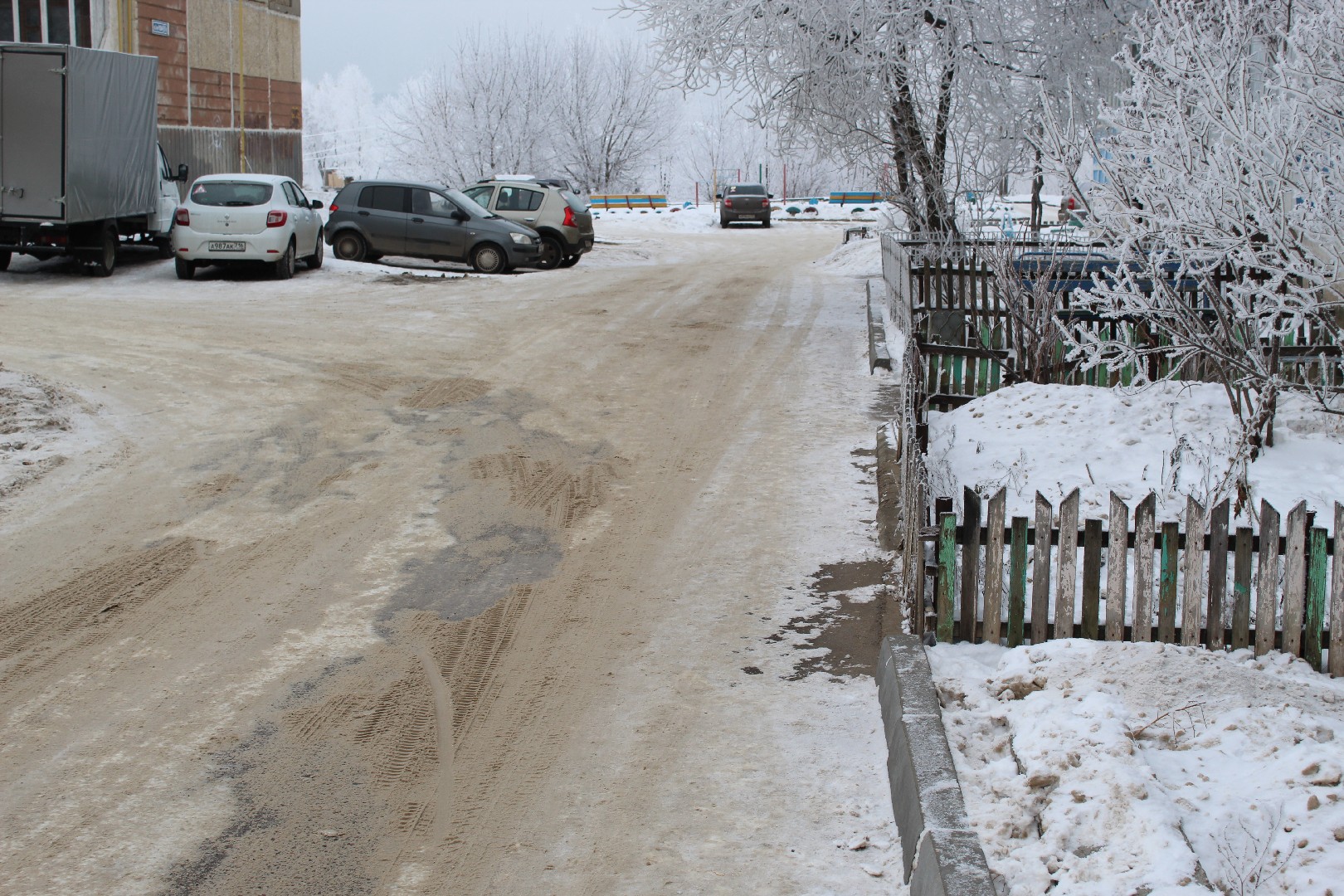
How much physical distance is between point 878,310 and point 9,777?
13401 mm

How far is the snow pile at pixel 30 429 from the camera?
325 inches

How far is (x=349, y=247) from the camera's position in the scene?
70.5 feet

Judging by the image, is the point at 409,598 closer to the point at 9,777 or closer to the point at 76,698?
the point at 76,698

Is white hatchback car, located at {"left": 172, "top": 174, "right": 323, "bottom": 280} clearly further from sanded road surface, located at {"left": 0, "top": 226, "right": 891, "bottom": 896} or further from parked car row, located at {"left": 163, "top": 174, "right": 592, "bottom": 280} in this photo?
sanded road surface, located at {"left": 0, "top": 226, "right": 891, "bottom": 896}

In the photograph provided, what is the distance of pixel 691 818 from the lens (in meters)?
4.25

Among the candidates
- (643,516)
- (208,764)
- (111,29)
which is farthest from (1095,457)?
(111,29)

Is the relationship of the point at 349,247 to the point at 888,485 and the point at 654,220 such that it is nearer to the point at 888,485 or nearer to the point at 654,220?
the point at 888,485

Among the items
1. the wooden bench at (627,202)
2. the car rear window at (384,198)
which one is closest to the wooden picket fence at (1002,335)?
the car rear window at (384,198)

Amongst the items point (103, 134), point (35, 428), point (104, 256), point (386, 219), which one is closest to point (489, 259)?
point (386, 219)

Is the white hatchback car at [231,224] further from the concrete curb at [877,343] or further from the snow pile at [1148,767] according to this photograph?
the snow pile at [1148,767]

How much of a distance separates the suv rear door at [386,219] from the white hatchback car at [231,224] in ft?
8.42

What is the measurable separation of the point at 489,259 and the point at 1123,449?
1462cm

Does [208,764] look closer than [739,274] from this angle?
Yes

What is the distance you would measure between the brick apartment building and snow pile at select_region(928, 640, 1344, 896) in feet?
82.7
